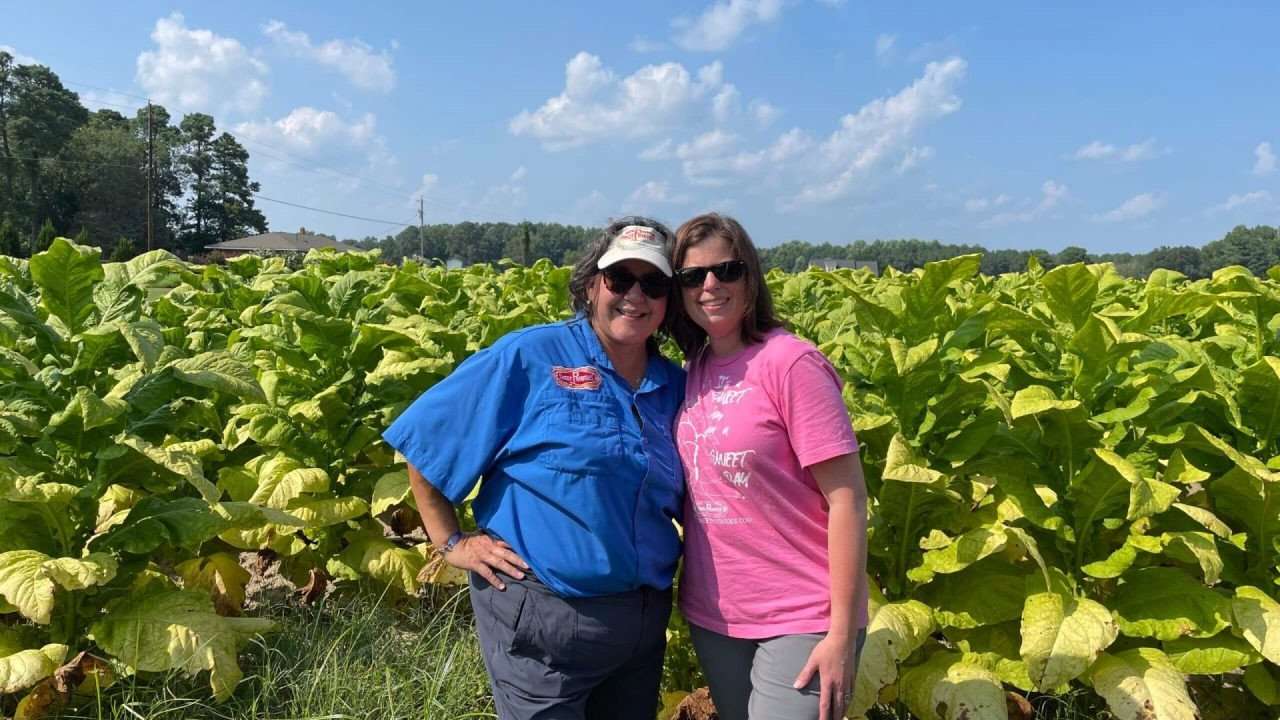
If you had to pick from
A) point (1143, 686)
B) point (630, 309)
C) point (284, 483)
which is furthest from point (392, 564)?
point (1143, 686)

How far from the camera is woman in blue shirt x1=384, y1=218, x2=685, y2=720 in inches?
90.4

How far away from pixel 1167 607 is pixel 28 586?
3635 mm

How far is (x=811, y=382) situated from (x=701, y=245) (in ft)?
1.55

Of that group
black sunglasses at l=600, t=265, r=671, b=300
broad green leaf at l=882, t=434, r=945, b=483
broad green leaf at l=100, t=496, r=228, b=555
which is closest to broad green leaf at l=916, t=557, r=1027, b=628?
broad green leaf at l=882, t=434, r=945, b=483

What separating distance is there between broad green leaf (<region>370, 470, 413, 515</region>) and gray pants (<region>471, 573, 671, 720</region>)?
1257 mm

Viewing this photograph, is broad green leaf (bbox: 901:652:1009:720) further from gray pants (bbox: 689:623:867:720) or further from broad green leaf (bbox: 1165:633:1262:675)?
gray pants (bbox: 689:623:867:720)

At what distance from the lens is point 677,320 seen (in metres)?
2.62

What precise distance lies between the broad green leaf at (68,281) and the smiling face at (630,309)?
2076 millimetres

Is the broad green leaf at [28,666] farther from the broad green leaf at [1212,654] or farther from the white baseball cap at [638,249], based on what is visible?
the broad green leaf at [1212,654]

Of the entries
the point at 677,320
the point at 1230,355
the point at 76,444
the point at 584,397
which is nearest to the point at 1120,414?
the point at 1230,355

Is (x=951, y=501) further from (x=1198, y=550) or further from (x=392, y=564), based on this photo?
(x=392, y=564)

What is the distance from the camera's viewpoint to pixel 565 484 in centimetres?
229

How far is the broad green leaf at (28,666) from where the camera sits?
111 inches

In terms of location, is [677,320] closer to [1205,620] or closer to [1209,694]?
[1205,620]
